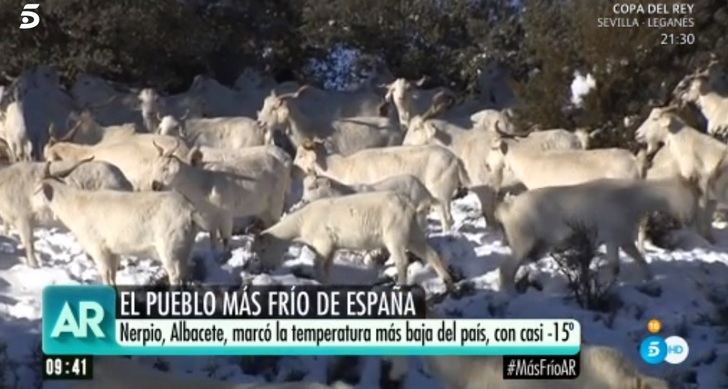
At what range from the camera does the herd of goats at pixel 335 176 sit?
837 cm

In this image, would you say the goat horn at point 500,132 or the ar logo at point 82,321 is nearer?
the ar logo at point 82,321

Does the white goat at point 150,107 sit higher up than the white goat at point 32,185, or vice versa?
the white goat at point 150,107

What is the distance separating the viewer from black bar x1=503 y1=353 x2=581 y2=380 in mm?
5762

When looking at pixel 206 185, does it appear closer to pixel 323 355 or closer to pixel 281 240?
pixel 281 240

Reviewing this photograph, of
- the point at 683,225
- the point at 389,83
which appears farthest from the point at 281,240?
the point at 683,225

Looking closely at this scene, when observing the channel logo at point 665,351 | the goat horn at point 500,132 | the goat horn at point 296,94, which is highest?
the goat horn at point 296,94

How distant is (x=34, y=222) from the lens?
9477mm

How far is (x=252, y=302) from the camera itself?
5.88m

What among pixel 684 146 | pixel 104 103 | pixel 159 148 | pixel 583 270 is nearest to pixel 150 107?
pixel 159 148

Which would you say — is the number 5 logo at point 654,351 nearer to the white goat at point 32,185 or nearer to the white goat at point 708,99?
the white goat at point 708,99

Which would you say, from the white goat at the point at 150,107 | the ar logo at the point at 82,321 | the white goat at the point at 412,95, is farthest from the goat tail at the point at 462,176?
the ar logo at the point at 82,321

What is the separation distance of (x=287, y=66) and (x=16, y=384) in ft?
9.46

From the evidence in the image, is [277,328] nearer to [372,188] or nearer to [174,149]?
[372,188]

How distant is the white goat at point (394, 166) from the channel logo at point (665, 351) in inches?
187
